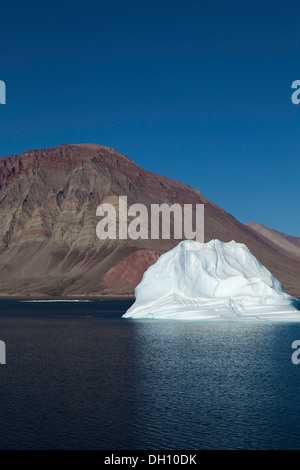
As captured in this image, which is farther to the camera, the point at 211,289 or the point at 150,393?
the point at 211,289

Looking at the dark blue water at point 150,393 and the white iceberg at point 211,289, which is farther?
the white iceberg at point 211,289

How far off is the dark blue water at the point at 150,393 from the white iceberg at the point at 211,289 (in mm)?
13855

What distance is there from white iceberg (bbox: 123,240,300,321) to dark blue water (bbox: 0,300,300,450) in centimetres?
1385

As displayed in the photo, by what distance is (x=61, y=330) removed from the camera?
57.7 meters

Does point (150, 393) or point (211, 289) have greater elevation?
point (211, 289)

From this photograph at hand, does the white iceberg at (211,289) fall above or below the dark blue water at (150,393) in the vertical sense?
above

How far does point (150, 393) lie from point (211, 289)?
131 feet

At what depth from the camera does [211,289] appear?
214 feet

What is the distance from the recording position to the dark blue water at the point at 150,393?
19344 millimetres

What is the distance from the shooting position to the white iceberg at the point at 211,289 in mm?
62500

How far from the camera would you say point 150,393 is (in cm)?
2608
